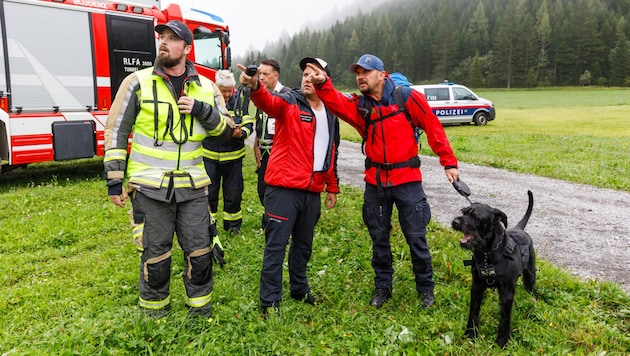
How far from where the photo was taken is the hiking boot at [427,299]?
3.99 meters

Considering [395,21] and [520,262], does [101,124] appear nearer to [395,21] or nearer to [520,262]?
[520,262]

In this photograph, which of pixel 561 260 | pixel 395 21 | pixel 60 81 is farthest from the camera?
pixel 395 21

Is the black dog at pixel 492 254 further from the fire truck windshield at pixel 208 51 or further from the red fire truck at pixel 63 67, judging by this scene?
the fire truck windshield at pixel 208 51

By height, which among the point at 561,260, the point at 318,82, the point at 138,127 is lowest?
the point at 561,260

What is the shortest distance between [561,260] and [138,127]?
5024 millimetres

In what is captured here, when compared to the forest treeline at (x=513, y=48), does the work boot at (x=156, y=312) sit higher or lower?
lower

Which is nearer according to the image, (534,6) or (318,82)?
(318,82)

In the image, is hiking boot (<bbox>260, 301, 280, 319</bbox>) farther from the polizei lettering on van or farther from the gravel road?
the polizei lettering on van

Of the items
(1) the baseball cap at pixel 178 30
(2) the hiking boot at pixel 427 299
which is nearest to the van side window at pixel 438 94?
(2) the hiking boot at pixel 427 299

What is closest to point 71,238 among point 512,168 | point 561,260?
point 561,260

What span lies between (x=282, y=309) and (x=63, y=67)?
852 cm

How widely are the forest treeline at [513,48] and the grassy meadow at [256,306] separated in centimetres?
7835

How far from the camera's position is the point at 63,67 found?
30.4 ft

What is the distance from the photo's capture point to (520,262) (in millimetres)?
3453
